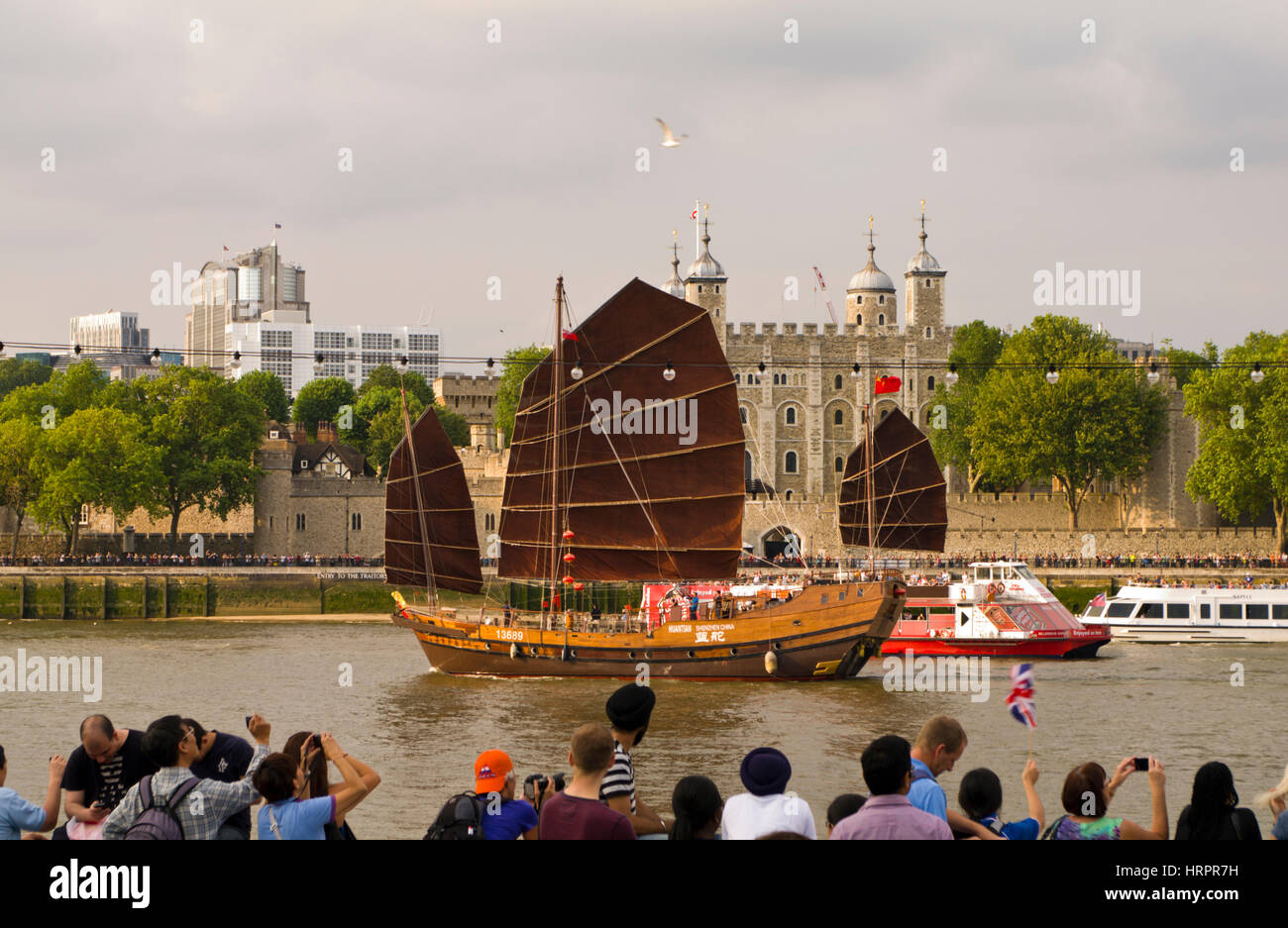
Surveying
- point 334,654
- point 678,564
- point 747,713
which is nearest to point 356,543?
point 334,654

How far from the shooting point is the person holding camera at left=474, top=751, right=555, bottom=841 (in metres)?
8.28

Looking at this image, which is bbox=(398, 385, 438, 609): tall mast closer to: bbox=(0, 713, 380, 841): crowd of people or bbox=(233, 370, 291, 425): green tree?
bbox=(0, 713, 380, 841): crowd of people

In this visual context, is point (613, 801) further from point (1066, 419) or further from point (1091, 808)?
point (1066, 419)

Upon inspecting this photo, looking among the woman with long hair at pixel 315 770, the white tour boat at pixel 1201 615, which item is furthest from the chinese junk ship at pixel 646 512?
the woman with long hair at pixel 315 770

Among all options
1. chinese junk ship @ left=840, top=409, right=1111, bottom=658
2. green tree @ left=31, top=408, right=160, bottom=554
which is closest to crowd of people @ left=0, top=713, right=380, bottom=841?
chinese junk ship @ left=840, top=409, right=1111, bottom=658

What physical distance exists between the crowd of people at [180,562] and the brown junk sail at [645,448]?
30.5m

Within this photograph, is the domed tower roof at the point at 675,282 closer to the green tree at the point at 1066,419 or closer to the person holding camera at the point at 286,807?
the green tree at the point at 1066,419

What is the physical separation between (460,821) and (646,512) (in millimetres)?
28773

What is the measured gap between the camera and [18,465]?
224 feet

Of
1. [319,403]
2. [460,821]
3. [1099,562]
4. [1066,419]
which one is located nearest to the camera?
[460,821]

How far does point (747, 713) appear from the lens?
29.5 m

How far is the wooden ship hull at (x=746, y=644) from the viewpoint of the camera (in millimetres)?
35750

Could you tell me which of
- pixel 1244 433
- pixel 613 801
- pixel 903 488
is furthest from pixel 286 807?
pixel 1244 433
